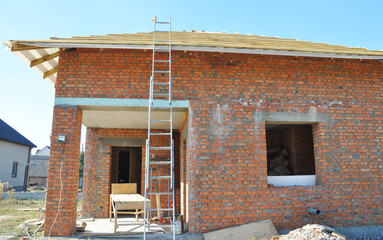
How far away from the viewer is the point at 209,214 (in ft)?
20.2

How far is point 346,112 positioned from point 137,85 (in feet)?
17.2

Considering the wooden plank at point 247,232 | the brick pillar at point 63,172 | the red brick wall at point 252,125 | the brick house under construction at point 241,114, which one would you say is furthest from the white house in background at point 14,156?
the wooden plank at point 247,232

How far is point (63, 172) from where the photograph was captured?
612 centimetres

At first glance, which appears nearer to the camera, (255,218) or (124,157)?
(255,218)

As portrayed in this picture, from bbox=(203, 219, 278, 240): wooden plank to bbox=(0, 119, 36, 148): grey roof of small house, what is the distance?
19.9 meters

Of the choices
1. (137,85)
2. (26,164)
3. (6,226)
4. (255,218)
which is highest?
(137,85)

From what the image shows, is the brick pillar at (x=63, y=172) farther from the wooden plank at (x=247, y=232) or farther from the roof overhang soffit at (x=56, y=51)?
the wooden plank at (x=247, y=232)

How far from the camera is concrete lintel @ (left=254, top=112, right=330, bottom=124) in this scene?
6.74m

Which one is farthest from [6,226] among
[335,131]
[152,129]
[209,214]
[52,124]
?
[335,131]

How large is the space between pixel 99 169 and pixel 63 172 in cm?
355

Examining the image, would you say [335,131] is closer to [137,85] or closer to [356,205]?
[356,205]

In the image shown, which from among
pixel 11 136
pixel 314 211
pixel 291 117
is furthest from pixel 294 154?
pixel 11 136

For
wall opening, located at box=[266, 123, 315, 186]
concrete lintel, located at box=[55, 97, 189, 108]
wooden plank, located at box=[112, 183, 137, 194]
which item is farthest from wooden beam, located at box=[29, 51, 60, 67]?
wall opening, located at box=[266, 123, 315, 186]

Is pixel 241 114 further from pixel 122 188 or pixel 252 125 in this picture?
pixel 122 188
